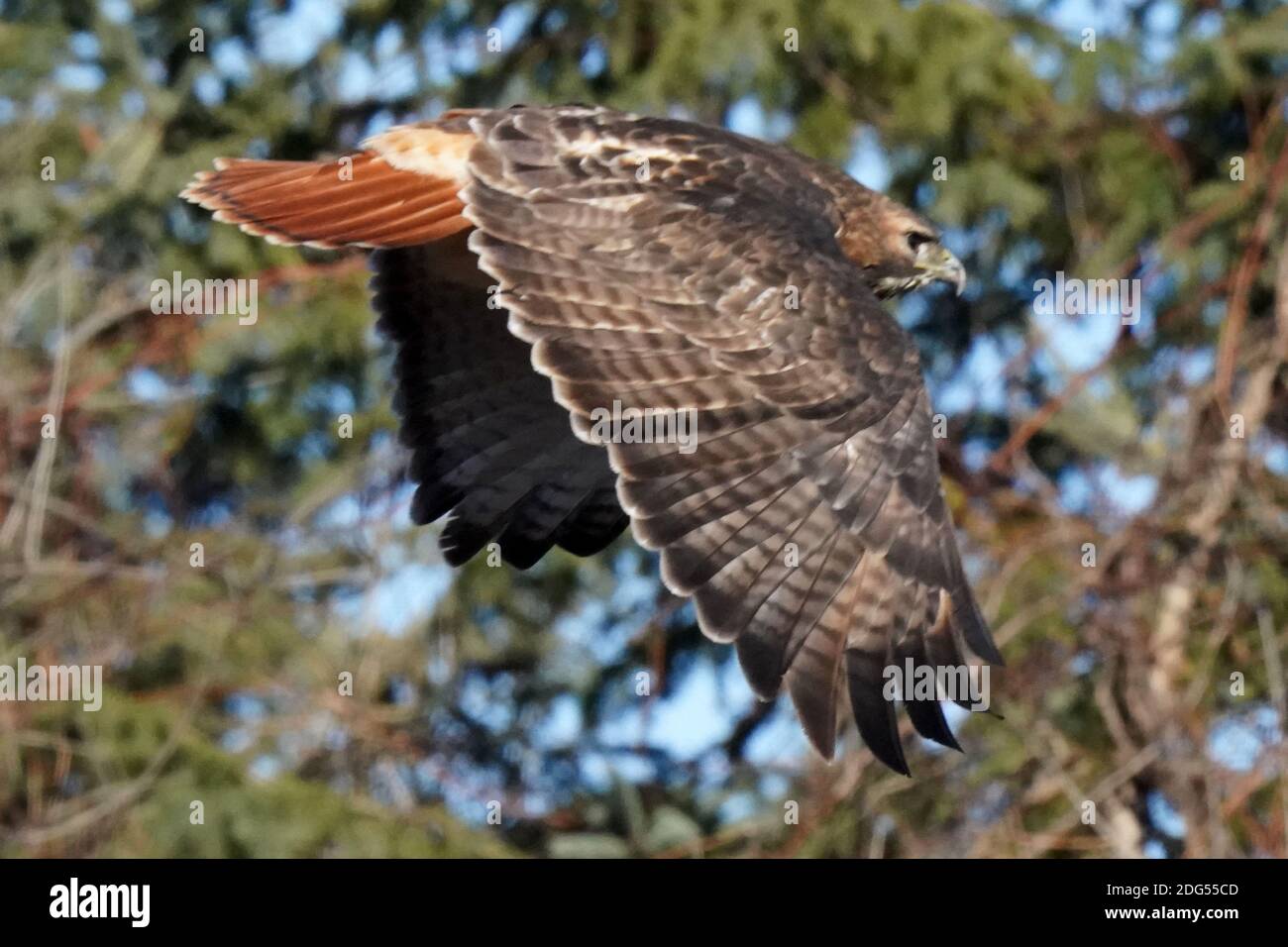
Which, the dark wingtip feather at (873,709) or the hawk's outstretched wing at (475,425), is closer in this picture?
the dark wingtip feather at (873,709)

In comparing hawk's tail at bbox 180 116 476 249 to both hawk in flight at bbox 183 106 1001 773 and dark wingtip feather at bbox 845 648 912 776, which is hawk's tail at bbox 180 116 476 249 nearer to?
hawk in flight at bbox 183 106 1001 773

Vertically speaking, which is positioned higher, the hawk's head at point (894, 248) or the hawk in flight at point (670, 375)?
the hawk's head at point (894, 248)

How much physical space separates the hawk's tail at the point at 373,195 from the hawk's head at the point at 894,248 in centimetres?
118

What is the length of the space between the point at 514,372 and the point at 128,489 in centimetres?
440

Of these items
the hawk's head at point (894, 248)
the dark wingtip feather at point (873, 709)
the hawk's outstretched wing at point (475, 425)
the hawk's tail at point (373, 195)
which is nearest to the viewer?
the dark wingtip feather at point (873, 709)

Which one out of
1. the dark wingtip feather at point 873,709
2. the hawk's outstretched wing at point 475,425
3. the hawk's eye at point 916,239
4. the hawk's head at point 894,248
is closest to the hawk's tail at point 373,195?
the hawk's outstretched wing at point 475,425

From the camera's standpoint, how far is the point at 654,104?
9836 millimetres

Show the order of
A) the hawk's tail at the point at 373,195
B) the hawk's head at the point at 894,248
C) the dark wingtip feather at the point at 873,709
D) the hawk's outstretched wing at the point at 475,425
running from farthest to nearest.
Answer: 1. the hawk's head at the point at 894,248
2. the hawk's outstretched wing at the point at 475,425
3. the hawk's tail at the point at 373,195
4. the dark wingtip feather at the point at 873,709

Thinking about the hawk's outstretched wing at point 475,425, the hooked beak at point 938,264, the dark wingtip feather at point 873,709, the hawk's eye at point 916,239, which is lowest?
the dark wingtip feather at point 873,709

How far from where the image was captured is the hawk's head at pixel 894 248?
6527 mm

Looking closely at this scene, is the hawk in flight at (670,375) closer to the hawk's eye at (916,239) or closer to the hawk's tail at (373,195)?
the hawk's tail at (373,195)

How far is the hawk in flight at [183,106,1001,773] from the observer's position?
5.30 metres
